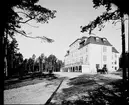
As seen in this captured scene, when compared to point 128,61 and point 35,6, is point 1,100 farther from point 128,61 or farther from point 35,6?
point 35,6

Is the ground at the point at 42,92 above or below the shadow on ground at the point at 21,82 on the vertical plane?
above

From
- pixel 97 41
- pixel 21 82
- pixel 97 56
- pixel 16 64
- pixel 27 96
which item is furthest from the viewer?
pixel 16 64

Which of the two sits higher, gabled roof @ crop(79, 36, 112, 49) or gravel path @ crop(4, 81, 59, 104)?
gabled roof @ crop(79, 36, 112, 49)

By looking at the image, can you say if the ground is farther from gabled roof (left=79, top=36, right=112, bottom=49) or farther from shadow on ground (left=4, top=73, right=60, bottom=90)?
gabled roof (left=79, top=36, right=112, bottom=49)

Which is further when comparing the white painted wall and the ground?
the white painted wall

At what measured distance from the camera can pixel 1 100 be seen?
387 cm

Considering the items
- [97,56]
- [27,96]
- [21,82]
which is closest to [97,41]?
[97,56]

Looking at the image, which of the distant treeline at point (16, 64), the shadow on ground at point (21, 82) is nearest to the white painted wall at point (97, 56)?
the distant treeline at point (16, 64)

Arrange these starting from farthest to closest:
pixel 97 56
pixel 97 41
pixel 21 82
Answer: pixel 97 41 < pixel 97 56 < pixel 21 82

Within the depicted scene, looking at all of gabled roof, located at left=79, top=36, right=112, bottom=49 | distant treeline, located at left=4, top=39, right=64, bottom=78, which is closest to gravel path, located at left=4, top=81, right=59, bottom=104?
distant treeline, located at left=4, top=39, right=64, bottom=78

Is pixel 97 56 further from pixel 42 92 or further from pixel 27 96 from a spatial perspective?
pixel 27 96

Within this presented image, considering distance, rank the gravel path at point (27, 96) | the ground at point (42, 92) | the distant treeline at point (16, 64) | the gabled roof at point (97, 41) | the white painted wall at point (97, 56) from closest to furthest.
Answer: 1. the gravel path at point (27, 96)
2. the ground at point (42, 92)
3. the distant treeline at point (16, 64)
4. the white painted wall at point (97, 56)
5. the gabled roof at point (97, 41)

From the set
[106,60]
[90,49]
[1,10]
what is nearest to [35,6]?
[1,10]

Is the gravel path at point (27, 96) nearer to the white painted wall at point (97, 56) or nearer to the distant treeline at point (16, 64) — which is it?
the distant treeline at point (16, 64)
